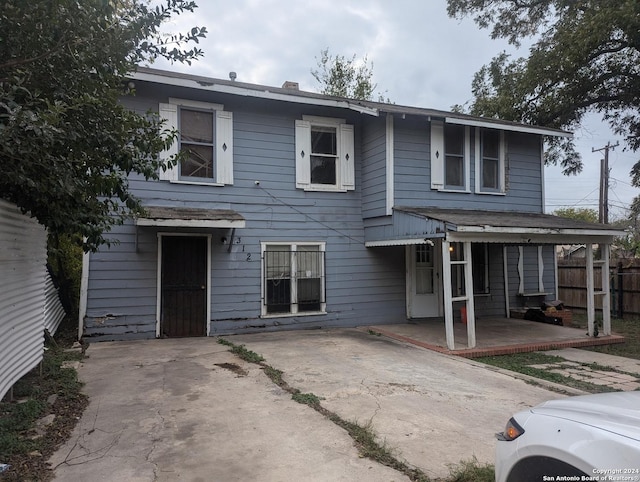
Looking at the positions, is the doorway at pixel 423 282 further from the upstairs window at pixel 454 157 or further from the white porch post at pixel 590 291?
the white porch post at pixel 590 291

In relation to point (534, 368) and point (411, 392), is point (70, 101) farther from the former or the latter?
point (534, 368)

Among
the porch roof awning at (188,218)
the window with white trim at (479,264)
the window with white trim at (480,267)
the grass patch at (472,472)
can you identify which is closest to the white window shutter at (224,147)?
the porch roof awning at (188,218)

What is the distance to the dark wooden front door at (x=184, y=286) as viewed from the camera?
864 centimetres

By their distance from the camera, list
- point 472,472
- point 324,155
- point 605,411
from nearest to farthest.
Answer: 1. point 605,411
2. point 472,472
3. point 324,155

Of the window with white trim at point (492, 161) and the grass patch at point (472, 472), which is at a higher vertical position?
the window with white trim at point (492, 161)

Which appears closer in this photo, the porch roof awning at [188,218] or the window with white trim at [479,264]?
the porch roof awning at [188,218]

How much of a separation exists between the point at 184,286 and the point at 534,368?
653 cm

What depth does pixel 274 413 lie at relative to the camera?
442 cm

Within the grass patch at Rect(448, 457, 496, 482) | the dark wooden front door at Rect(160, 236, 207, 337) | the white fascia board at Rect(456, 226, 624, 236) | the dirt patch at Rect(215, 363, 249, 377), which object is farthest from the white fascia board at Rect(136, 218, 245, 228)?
the grass patch at Rect(448, 457, 496, 482)

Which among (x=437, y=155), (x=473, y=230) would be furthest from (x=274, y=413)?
(x=437, y=155)

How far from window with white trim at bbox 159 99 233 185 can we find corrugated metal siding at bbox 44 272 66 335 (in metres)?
3.27

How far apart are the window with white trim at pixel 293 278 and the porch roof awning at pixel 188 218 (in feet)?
4.42

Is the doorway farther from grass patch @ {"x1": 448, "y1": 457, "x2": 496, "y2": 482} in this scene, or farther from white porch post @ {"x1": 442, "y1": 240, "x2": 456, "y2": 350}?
grass patch @ {"x1": 448, "y1": 457, "x2": 496, "y2": 482}

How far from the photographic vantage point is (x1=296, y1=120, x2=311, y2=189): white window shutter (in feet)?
31.9
